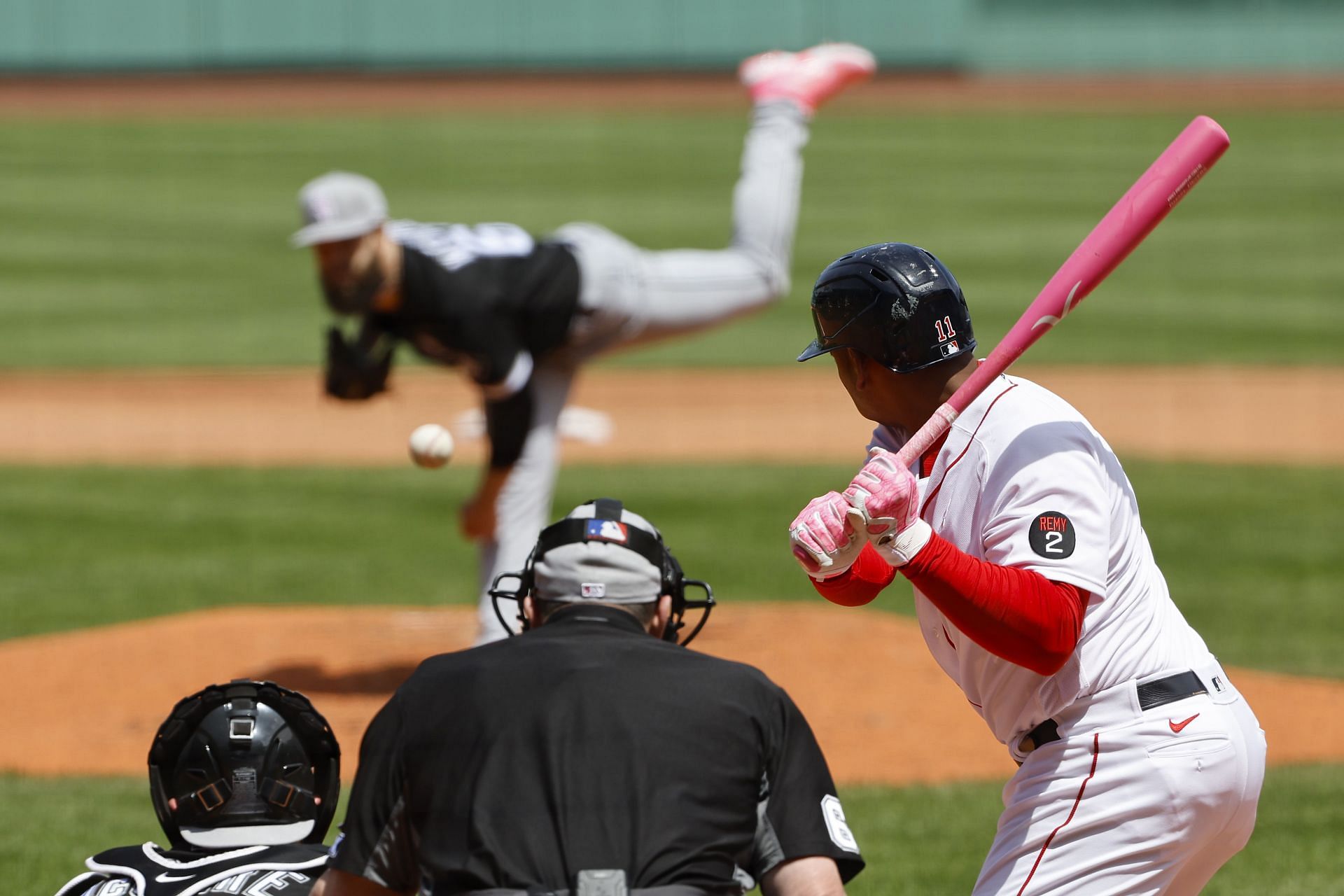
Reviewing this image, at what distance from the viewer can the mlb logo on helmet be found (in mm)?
2949

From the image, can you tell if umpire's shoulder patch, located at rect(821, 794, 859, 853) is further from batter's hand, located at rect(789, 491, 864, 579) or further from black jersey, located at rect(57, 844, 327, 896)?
black jersey, located at rect(57, 844, 327, 896)

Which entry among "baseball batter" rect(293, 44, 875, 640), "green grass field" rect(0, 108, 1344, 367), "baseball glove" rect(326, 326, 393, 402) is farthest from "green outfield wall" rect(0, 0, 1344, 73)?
"baseball glove" rect(326, 326, 393, 402)

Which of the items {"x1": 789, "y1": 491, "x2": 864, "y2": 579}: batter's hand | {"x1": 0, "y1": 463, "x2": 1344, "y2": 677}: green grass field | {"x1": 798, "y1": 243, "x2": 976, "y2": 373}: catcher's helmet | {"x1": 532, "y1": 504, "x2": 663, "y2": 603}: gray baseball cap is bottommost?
{"x1": 0, "y1": 463, "x2": 1344, "y2": 677}: green grass field

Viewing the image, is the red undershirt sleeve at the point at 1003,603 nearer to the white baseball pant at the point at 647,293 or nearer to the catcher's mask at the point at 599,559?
the catcher's mask at the point at 599,559

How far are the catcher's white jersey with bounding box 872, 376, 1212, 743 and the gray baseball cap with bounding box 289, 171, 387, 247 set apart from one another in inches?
155

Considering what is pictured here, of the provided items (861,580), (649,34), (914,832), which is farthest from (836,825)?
(649,34)

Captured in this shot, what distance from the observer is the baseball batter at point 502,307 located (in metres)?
6.84

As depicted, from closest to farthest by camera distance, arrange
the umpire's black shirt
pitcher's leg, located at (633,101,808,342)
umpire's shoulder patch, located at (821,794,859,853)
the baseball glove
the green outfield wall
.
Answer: the umpire's black shirt, umpire's shoulder patch, located at (821,794,859,853), the baseball glove, pitcher's leg, located at (633,101,808,342), the green outfield wall

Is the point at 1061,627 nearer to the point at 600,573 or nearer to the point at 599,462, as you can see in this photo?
the point at 600,573

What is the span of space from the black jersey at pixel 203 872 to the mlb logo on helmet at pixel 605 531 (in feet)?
2.36

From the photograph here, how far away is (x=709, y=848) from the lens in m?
2.67

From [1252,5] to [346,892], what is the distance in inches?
1578

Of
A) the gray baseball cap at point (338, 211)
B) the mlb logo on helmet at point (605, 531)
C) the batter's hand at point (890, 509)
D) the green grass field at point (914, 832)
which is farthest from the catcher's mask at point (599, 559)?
the gray baseball cap at point (338, 211)

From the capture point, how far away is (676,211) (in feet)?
81.0
